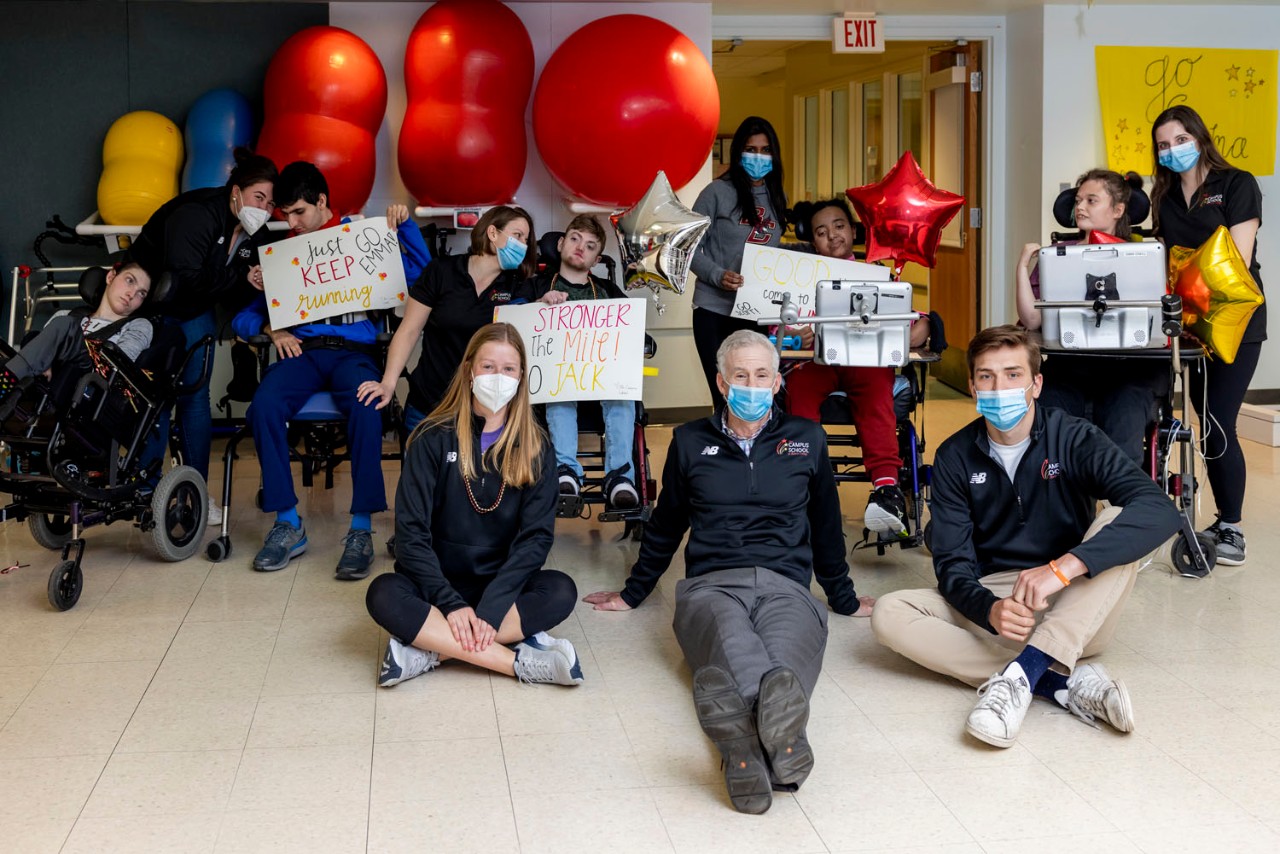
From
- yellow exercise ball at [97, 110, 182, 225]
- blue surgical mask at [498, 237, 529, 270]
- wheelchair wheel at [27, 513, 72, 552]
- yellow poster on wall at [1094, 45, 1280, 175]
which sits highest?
yellow poster on wall at [1094, 45, 1280, 175]

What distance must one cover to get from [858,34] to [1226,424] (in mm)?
3233

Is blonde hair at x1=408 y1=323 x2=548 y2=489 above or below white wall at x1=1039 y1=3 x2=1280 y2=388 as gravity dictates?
below

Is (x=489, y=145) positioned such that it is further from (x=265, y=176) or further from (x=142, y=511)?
(x=142, y=511)

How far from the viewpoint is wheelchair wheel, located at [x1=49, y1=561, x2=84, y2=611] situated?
3725 mm

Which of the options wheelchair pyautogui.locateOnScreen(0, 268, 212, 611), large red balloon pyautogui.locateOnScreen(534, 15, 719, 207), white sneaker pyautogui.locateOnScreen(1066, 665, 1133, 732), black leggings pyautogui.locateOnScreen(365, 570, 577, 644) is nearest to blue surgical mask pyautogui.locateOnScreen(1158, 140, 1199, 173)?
white sneaker pyautogui.locateOnScreen(1066, 665, 1133, 732)

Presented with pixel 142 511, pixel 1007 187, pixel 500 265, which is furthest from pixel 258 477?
pixel 1007 187

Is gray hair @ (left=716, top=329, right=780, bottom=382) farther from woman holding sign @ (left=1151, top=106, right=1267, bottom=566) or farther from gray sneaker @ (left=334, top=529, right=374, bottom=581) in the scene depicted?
woman holding sign @ (left=1151, top=106, right=1267, bottom=566)

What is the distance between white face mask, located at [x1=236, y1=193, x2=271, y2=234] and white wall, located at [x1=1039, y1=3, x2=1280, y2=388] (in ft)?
12.9

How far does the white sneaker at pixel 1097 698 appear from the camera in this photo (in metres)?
2.76

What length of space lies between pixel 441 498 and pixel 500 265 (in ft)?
3.84

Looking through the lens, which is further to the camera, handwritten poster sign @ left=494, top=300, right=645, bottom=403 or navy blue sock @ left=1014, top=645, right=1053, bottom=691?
handwritten poster sign @ left=494, top=300, right=645, bottom=403

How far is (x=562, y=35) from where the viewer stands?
624cm

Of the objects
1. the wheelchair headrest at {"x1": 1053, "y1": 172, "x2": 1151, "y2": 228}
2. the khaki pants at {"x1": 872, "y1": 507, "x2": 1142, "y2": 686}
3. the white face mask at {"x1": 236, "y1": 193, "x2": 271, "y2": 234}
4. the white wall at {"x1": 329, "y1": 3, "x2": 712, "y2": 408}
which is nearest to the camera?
the khaki pants at {"x1": 872, "y1": 507, "x2": 1142, "y2": 686}

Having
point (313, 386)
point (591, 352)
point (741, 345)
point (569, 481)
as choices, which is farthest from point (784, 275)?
point (313, 386)
